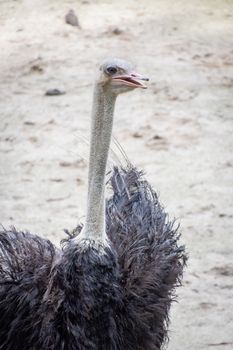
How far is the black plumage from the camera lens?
371cm

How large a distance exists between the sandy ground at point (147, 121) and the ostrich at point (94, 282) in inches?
33.6

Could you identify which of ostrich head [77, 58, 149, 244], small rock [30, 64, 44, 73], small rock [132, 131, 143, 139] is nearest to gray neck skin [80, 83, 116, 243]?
ostrich head [77, 58, 149, 244]

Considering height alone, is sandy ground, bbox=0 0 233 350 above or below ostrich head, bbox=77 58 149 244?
above

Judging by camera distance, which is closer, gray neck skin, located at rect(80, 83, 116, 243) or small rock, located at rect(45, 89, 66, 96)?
gray neck skin, located at rect(80, 83, 116, 243)

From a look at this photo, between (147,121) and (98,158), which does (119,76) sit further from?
(147,121)

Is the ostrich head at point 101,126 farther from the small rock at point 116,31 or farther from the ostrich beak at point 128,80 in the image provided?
the small rock at point 116,31

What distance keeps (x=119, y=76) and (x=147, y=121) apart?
10.4 feet

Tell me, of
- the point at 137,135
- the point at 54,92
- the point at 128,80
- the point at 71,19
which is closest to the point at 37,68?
the point at 54,92

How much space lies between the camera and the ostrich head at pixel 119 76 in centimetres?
378

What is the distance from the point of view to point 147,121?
274 inches

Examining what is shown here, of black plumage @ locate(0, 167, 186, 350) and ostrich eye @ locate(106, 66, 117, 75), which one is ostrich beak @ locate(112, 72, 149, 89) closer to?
ostrich eye @ locate(106, 66, 117, 75)

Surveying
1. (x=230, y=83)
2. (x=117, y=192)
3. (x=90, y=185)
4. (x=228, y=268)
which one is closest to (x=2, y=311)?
(x=90, y=185)

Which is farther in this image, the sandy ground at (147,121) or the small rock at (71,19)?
the small rock at (71,19)

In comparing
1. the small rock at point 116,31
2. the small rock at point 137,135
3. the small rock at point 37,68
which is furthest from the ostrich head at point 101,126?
the small rock at point 116,31
